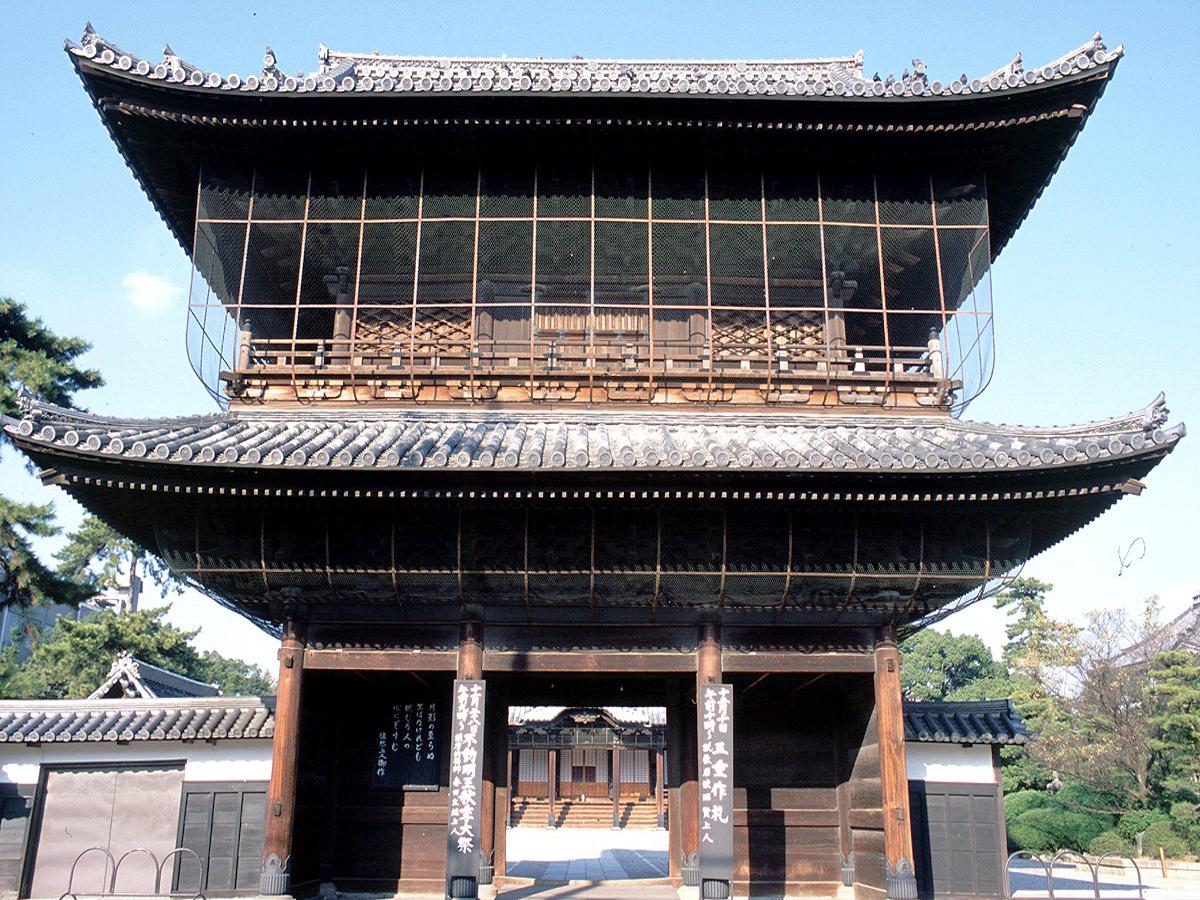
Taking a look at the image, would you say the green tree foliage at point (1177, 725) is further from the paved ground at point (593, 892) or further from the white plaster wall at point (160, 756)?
the white plaster wall at point (160, 756)

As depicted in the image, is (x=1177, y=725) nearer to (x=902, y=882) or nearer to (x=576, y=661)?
(x=902, y=882)

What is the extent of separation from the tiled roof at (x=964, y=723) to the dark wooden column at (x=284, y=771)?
28.7 feet

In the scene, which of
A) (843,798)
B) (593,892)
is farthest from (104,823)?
(843,798)

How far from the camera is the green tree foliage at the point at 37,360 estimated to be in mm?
29703

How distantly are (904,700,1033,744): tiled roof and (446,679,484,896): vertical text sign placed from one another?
633 centimetres

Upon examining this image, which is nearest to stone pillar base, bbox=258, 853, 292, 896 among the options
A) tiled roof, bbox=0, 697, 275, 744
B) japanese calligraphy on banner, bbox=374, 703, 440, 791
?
tiled roof, bbox=0, 697, 275, 744

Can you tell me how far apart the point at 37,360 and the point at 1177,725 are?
38.3 m

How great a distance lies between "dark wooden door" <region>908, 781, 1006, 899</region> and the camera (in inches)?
567

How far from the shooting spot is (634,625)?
45.5ft

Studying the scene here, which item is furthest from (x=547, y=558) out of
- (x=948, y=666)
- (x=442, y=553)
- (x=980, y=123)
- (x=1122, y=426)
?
(x=948, y=666)

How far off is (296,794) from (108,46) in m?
11.1

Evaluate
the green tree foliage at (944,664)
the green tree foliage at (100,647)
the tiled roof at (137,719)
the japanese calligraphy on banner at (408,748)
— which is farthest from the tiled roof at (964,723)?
the green tree foliage at (944,664)

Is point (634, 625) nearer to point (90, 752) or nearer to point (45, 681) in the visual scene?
point (90, 752)

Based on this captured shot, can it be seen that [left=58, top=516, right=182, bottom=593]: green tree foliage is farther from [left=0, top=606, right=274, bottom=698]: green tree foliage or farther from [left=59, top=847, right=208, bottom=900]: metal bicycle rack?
[left=59, top=847, right=208, bottom=900]: metal bicycle rack
